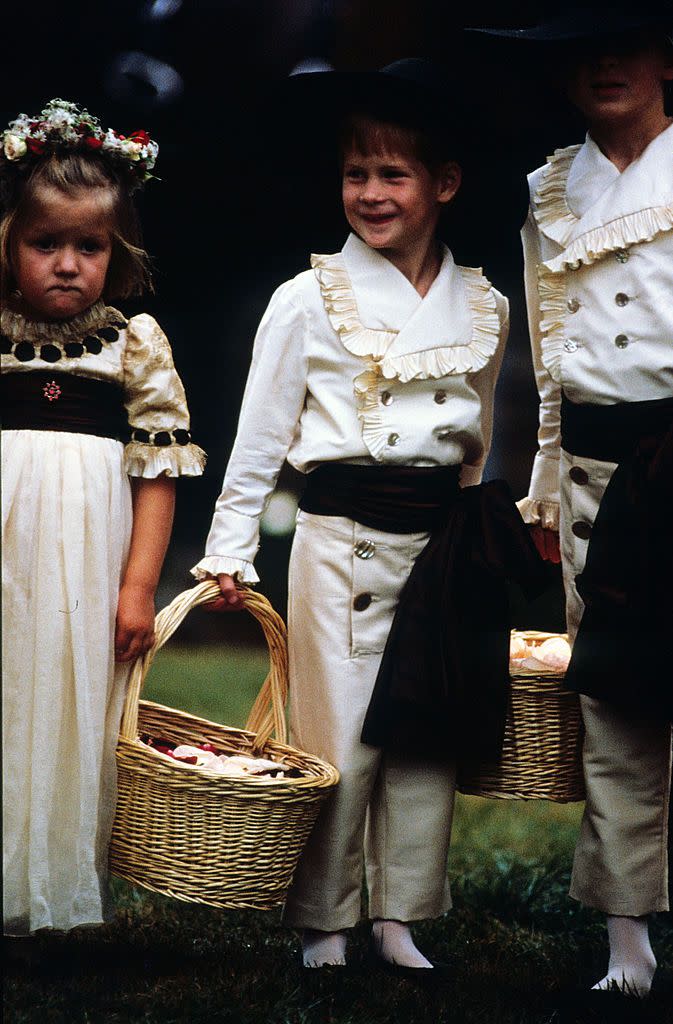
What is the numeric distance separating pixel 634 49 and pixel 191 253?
1.53 metres

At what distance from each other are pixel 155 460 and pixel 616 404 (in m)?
0.86

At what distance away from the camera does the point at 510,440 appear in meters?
3.99

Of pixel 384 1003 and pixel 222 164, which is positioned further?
pixel 222 164

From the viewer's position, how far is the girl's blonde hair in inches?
93.4

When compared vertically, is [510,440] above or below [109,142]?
below

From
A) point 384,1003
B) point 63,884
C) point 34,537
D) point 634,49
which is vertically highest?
point 634,49

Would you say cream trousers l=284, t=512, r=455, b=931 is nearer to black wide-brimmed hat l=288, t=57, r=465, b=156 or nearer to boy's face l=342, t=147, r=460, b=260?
boy's face l=342, t=147, r=460, b=260

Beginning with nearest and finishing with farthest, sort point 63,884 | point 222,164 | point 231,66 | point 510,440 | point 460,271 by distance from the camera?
1. point 63,884
2. point 460,271
3. point 231,66
4. point 222,164
5. point 510,440

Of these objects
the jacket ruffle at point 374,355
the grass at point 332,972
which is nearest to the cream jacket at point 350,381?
the jacket ruffle at point 374,355

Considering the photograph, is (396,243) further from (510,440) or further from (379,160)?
(510,440)

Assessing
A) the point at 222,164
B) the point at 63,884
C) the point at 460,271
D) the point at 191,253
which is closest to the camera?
the point at 63,884

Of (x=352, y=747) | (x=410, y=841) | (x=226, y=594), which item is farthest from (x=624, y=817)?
(x=226, y=594)

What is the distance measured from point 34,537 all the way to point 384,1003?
1.03m

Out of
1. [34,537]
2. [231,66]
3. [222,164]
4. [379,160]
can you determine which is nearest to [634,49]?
[379,160]
